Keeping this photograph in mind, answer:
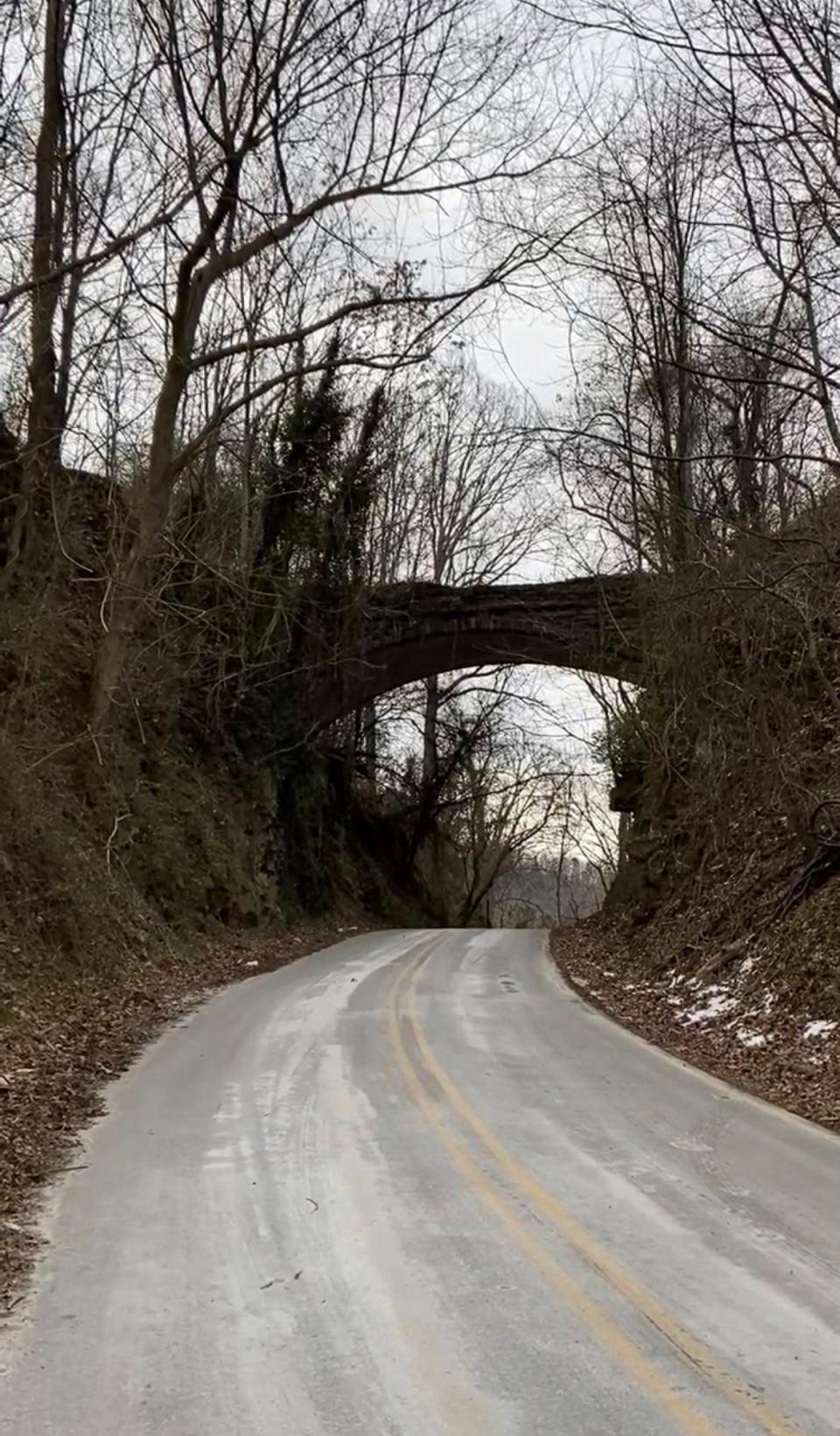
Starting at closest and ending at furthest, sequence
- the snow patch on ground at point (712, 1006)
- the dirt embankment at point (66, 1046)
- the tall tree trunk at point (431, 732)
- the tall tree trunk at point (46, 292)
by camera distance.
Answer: the dirt embankment at point (66, 1046) → the snow patch on ground at point (712, 1006) → the tall tree trunk at point (46, 292) → the tall tree trunk at point (431, 732)

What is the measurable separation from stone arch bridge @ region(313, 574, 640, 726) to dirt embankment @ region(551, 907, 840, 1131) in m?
10.3

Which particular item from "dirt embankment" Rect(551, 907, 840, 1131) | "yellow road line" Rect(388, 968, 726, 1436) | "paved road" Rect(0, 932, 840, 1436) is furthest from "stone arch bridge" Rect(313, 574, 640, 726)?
"yellow road line" Rect(388, 968, 726, 1436)

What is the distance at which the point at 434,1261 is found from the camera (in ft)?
15.4

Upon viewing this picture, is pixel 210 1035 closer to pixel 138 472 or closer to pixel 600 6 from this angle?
pixel 600 6

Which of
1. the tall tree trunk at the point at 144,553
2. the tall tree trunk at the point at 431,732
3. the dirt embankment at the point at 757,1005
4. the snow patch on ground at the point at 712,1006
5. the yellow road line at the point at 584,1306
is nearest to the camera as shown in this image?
the yellow road line at the point at 584,1306

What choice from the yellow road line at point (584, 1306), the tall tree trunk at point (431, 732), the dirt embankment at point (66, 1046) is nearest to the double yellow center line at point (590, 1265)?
the yellow road line at point (584, 1306)

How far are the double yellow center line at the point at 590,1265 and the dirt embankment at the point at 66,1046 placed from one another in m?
2.24

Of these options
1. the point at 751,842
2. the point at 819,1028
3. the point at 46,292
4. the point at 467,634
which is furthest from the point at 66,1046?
the point at 467,634

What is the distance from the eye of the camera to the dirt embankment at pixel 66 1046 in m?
5.67

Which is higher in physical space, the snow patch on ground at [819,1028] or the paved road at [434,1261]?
the snow patch on ground at [819,1028]

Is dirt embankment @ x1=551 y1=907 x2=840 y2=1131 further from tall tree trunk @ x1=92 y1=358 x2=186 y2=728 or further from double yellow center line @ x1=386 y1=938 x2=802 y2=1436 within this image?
tall tree trunk @ x1=92 y1=358 x2=186 y2=728

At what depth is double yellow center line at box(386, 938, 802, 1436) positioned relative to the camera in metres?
3.48

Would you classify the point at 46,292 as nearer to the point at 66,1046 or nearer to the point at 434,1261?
the point at 66,1046

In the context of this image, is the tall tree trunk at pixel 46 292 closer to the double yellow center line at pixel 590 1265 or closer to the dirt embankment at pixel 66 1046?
the dirt embankment at pixel 66 1046
